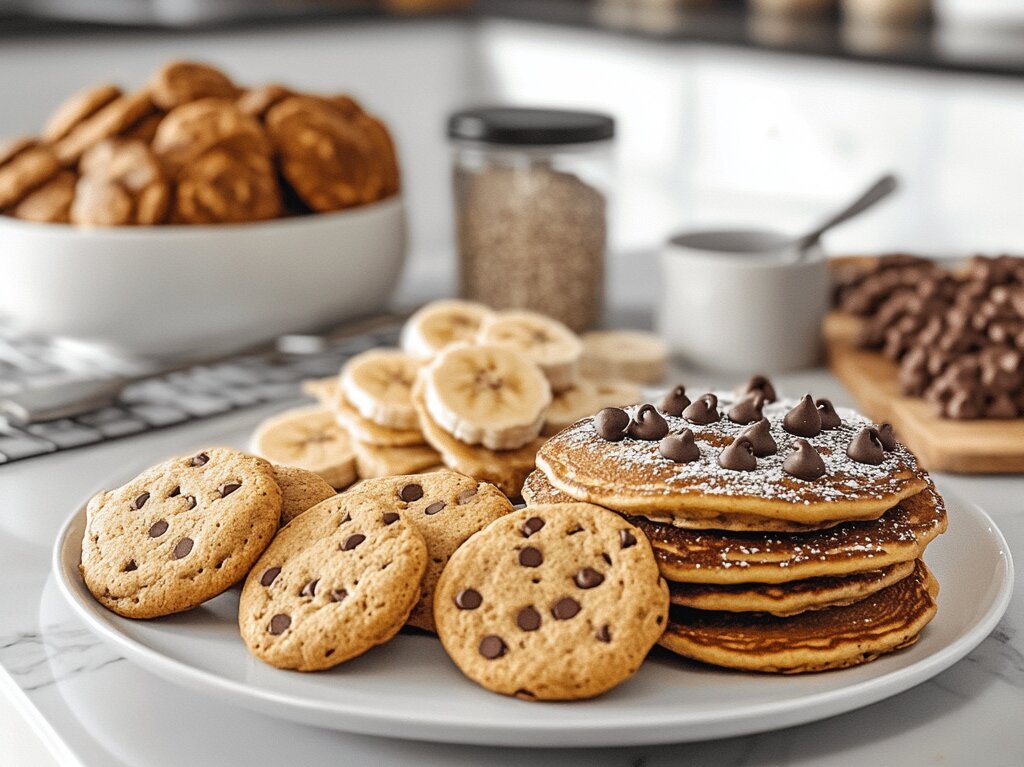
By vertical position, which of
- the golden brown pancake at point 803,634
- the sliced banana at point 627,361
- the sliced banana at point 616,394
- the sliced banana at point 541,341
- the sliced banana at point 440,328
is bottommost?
the sliced banana at point 627,361

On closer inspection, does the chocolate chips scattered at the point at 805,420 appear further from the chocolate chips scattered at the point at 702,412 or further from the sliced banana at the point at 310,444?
the sliced banana at the point at 310,444

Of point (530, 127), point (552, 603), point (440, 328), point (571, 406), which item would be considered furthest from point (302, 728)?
point (530, 127)

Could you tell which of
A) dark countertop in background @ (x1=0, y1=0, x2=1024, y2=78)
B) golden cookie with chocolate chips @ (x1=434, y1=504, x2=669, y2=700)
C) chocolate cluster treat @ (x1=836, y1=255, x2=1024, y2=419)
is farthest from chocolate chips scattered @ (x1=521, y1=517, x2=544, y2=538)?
dark countertop in background @ (x1=0, y1=0, x2=1024, y2=78)

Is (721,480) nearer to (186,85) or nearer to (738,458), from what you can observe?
(738,458)

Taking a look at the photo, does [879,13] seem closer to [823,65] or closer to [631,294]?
[823,65]

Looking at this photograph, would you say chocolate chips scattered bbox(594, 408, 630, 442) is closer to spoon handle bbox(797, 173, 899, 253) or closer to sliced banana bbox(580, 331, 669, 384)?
sliced banana bbox(580, 331, 669, 384)

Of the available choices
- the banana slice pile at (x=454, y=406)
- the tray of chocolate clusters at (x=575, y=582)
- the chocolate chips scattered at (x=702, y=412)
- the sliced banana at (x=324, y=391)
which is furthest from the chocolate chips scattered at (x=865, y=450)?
the sliced banana at (x=324, y=391)

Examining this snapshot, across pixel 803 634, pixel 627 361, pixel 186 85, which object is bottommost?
pixel 627 361
